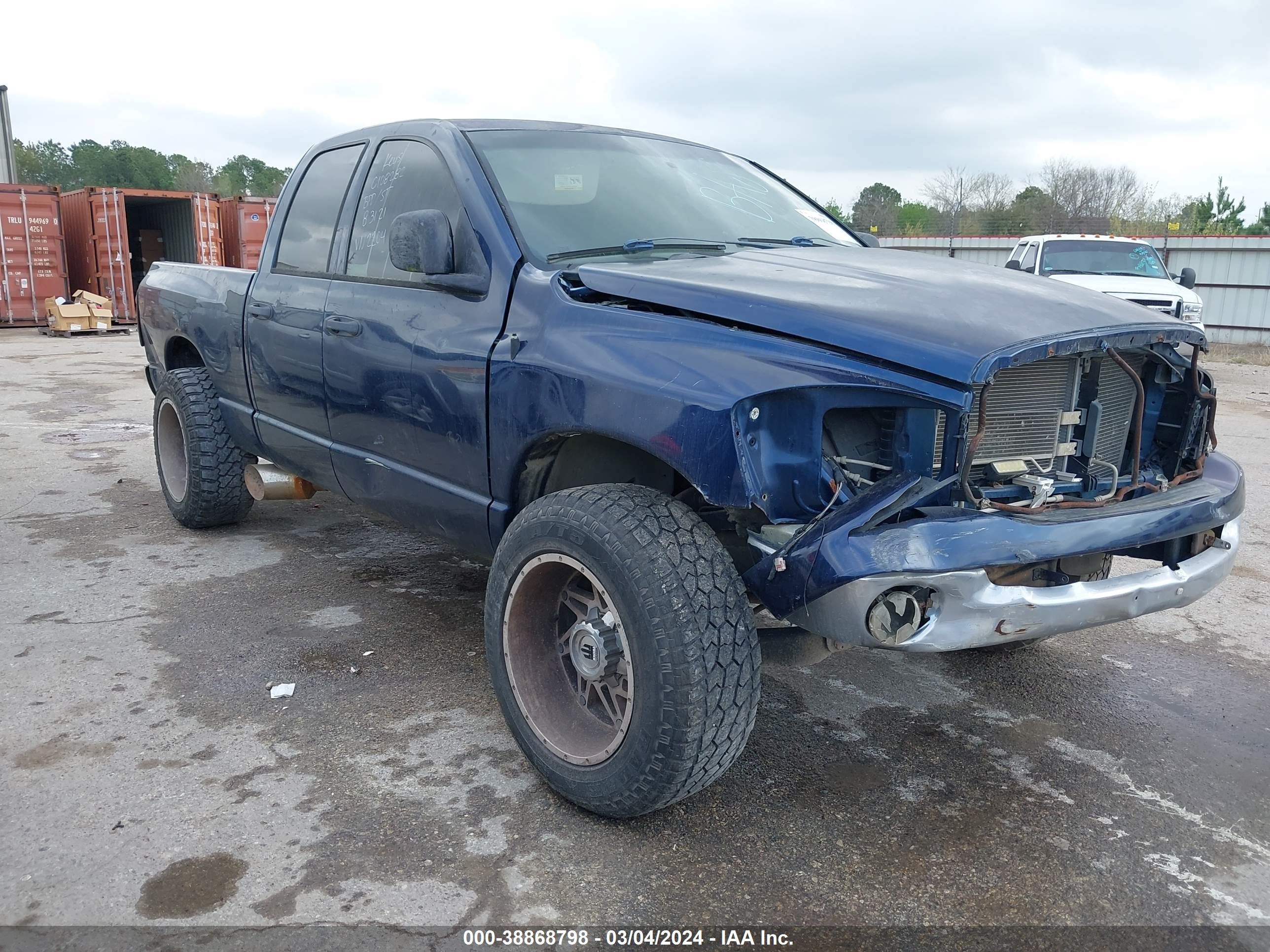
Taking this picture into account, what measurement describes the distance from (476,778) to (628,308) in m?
1.39

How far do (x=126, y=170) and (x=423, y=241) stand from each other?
256 ft

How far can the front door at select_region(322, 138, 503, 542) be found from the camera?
3.11 m

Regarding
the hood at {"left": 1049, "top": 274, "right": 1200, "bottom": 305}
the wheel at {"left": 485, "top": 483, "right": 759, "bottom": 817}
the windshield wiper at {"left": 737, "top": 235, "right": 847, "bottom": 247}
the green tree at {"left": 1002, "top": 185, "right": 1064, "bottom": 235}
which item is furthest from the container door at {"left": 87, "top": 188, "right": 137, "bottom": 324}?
the green tree at {"left": 1002, "top": 185, "right": 1064, "bottom": 235}

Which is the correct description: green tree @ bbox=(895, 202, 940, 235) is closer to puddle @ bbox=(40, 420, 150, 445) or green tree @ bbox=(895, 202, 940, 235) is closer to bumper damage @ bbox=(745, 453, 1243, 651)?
puddle @ bbox=(40, 420, 150, 445)

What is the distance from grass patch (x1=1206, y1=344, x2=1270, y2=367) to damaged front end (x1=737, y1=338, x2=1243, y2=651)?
48.4 feet

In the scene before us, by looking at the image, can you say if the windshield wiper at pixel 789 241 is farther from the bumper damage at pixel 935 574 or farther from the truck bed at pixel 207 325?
the truck bed at pixel 207 325

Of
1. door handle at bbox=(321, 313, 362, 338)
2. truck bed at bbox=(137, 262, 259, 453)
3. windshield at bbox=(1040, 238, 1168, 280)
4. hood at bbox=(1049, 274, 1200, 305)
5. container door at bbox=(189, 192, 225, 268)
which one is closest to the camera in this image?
door handle at bbox=(321, 313, 362, 338)

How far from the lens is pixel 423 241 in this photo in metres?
3.02

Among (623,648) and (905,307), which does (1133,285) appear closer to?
(905,307)

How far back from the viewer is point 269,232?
445cm

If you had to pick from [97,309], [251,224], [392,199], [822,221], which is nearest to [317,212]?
[392,199]

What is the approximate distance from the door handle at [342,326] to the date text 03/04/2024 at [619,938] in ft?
6.97

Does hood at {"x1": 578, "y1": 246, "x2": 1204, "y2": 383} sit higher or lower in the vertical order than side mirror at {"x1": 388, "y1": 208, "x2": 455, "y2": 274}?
lower

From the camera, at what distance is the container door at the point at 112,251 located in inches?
734
